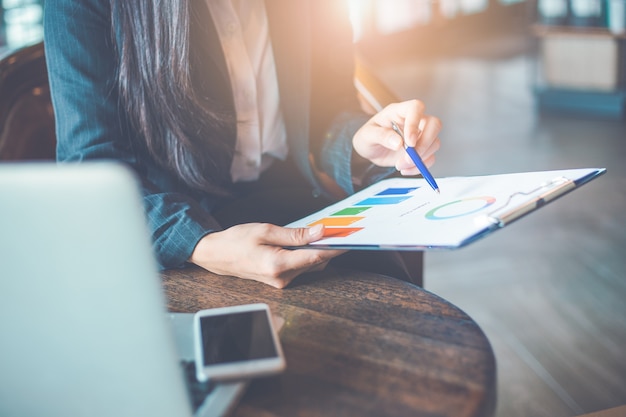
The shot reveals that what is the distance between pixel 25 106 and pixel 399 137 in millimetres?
840

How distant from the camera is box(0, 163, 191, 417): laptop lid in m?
0.39

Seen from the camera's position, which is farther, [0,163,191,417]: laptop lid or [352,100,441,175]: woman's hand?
[352,100,441,175]: woman's hand

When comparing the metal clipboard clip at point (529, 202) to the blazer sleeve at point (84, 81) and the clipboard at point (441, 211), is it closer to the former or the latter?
the clipboard at point (441, 211)

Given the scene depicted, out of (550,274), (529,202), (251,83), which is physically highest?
(251,83)

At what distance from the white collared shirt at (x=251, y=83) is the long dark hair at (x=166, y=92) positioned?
66mm

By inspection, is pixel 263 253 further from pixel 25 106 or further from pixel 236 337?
pixel 25 106

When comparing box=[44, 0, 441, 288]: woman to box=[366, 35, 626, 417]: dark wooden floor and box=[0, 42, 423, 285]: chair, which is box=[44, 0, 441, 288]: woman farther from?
box=[366, 35, 626, 417]: dark wooden floor

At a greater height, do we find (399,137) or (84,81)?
(84,81)

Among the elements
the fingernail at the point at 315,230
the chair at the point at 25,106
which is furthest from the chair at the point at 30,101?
the fingernail at the point at 315,230

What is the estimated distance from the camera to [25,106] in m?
1.34

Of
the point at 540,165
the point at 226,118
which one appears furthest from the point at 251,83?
the point at 540,165

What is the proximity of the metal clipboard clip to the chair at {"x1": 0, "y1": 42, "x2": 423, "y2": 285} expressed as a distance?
0.68 metres

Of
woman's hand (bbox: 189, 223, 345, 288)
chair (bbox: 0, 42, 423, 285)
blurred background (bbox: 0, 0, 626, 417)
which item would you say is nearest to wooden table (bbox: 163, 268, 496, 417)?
woman's hand (bbox: 189, 223, 345, 288)

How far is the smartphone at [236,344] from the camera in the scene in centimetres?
57
